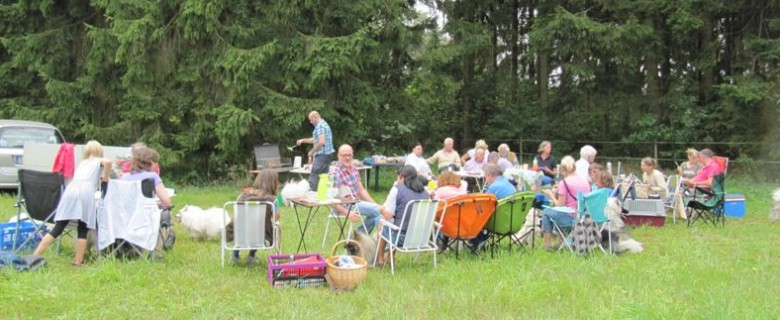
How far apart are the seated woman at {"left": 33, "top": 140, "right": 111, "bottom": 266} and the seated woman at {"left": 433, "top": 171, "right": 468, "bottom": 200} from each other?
113 inches

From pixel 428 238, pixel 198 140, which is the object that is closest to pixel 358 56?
pixel 198 140

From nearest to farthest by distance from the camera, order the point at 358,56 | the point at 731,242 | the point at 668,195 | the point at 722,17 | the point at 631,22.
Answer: the point at 731,242, the point at 668,195, the point at 358,56, the point at 631,22, the point at 722,17

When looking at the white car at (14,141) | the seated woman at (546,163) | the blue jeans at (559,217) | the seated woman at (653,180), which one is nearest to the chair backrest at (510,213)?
the blue jeans at (559,217)

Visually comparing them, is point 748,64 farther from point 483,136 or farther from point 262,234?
point 262,234

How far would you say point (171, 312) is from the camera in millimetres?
3818

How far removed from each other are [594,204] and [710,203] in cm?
311

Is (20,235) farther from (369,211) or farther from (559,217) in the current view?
(559,217)

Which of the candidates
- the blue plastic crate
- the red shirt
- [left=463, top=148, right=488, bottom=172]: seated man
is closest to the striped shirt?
the blue plastic crate

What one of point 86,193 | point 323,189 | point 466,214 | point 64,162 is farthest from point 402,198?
point 64,162

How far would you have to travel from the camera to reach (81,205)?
16.5ft

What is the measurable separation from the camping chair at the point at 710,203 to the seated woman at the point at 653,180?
0.35 metres

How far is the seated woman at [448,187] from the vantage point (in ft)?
18.8

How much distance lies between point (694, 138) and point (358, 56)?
8.12m

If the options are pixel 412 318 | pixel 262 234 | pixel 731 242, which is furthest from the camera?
pixel 731 242
